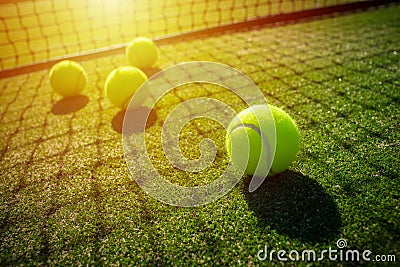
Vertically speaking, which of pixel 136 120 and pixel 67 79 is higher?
pixel 67 79

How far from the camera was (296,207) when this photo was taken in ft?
Answer: 6.13


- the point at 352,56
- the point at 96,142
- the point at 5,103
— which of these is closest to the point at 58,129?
the point at 96,142

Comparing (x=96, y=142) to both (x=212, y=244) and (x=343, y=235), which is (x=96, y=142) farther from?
(x=343, y=235)

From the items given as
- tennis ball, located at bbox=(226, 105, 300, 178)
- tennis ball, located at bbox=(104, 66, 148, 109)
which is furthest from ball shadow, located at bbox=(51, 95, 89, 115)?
tennis ball, located at bbox=(226, 105, 300, 178)

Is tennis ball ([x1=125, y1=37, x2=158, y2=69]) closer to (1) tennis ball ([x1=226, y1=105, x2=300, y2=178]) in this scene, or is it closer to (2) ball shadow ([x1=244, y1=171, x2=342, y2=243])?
(1) tennis ball ([x1=226, y1=105, x2=300, y2=178])

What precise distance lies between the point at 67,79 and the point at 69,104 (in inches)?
10.9

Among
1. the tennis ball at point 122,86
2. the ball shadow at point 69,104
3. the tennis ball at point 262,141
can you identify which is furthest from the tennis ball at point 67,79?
the tennis ball at point 262,141

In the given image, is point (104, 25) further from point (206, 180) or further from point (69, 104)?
point (206, 180)

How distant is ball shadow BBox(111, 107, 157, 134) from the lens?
9.73 feet

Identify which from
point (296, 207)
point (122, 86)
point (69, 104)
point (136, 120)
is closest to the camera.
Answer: point (296, 207)

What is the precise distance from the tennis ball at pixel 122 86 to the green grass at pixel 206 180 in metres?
0.17

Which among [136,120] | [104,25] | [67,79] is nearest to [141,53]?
[67,79]

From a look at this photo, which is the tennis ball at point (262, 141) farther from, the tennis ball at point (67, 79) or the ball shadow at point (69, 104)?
the tennis ball at point (67, 79)

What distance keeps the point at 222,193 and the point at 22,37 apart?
6512mm
